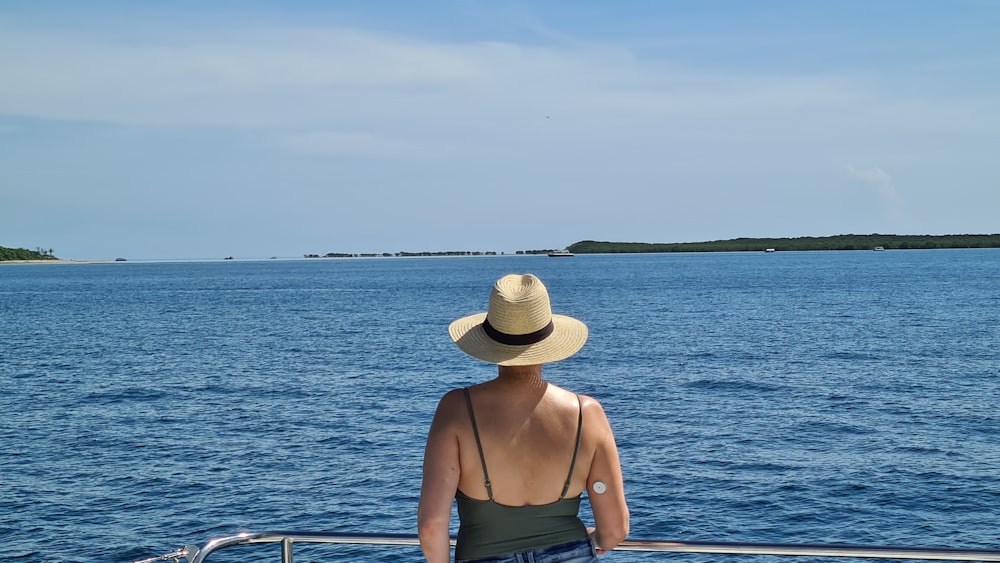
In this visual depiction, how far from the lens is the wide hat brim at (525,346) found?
2893 millimetres

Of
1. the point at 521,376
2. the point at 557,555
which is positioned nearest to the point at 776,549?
the point at 557,555

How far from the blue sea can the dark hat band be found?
3.83ft

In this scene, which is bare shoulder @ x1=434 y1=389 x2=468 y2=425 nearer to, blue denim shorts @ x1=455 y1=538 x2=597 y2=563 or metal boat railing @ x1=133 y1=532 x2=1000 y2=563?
blue denim shorts @ x1=455 y1=538 x2=597 y2=563

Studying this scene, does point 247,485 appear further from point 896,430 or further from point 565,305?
point 565,305

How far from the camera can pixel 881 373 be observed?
37969 mm

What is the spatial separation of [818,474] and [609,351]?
26053 mm

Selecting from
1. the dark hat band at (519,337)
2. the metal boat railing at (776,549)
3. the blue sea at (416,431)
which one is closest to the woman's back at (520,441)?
the dark hat band at (519,337)

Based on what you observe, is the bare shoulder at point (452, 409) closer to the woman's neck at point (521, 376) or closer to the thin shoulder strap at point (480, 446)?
the thin shoulder strap at point (480, 446)

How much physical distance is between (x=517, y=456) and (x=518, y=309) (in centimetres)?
47

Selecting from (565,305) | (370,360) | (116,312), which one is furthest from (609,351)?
(116,312)

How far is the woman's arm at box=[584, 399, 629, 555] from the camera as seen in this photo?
115 inches

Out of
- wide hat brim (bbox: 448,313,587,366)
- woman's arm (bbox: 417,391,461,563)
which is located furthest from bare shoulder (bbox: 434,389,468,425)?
wide hat brim (bbox: 448,313,587,366)

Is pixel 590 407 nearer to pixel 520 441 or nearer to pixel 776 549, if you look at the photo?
pixel 520 441

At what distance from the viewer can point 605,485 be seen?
9.84 ft
